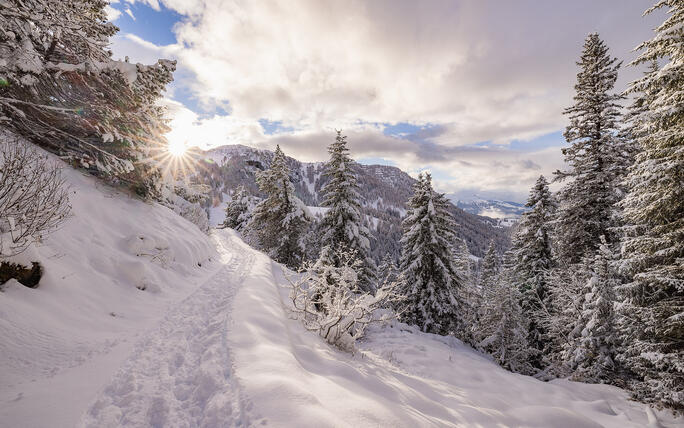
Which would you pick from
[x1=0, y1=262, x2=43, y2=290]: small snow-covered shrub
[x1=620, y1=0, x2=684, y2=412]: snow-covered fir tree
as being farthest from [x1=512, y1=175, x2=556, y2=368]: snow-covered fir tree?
[x1=0, y1=262, x2=43, y2=290]: small snow-covered shrub

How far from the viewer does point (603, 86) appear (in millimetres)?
13000

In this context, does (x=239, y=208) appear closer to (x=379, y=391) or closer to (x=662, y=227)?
(x=379, y=391)

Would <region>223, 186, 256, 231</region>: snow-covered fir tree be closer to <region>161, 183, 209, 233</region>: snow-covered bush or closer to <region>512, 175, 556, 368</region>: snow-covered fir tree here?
<region>161, 183, 209, 233</region>: snow-covered bush

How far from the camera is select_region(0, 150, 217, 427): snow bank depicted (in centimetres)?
347

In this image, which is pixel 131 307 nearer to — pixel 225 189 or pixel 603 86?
pixel 603 86

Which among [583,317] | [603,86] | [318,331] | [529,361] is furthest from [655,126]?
[529,361]

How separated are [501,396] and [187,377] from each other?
7645mm

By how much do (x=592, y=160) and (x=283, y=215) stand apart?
21946 millimetres

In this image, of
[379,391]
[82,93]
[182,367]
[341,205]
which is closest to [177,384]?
[182,367]

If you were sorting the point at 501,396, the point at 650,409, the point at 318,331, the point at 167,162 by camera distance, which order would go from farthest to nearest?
the point at 167,162 → the point at 318,331 → the point at 501,396 → the point at 650,409

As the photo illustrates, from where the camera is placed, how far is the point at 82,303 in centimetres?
579

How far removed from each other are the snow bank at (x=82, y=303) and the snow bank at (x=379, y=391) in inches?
82.8

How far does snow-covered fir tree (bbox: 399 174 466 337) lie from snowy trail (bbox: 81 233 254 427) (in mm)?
13811

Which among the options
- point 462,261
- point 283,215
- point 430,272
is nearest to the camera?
point 430,272
